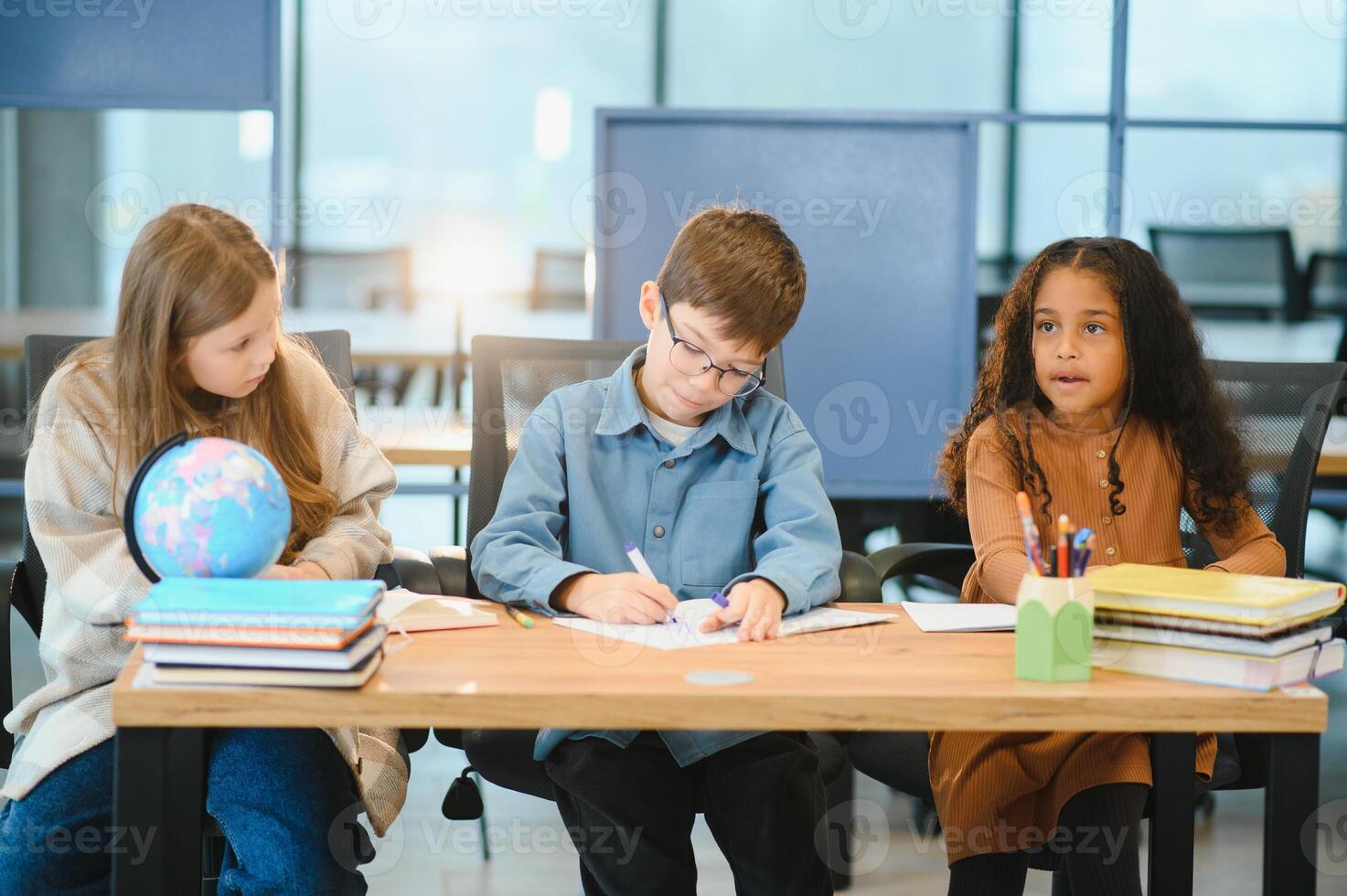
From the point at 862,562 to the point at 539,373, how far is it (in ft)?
1.80

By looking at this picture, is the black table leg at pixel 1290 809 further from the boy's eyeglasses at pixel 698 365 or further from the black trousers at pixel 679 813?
the boy's eyeglasses at pixel 698 365

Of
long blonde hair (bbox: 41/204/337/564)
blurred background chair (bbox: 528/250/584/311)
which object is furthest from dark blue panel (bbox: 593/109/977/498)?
blurred background chair (bbox: 528/250/584/311)

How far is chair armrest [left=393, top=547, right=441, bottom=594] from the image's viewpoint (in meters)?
1.72

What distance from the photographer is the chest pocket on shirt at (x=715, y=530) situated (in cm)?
162

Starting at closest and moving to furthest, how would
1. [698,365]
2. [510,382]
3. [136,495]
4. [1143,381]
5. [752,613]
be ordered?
[136,495]
[752,613]
[698,365]
[1143,381]
[510,382]

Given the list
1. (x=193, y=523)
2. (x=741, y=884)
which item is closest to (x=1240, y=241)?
(x=741, y=884)

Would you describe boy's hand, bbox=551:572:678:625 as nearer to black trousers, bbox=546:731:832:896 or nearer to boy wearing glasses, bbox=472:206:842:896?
boy wearing glasses, bbox=472:206:842:896

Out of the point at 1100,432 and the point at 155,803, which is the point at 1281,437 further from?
the point at 155,803

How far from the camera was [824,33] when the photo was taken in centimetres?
723

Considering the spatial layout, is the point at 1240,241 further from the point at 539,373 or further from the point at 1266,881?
the point at 1266,881

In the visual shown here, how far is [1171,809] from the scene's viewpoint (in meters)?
1.25

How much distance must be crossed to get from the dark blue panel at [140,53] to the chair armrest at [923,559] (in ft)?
5.11

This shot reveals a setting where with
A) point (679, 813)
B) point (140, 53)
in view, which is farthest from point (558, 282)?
point (679, 813)

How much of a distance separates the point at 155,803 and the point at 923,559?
A: 118cm
